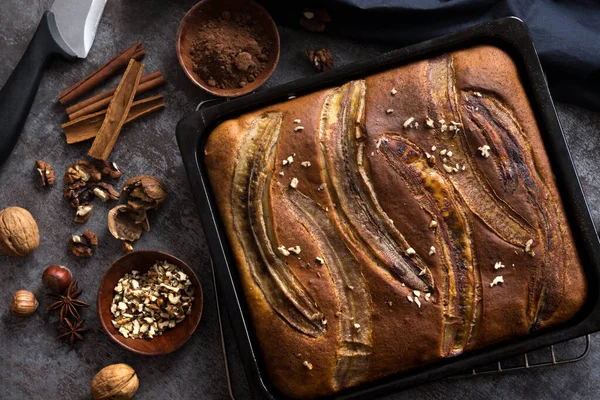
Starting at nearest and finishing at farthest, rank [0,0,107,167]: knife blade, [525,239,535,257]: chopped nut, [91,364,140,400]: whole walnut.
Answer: [525,239,535,257]: chopped nut → [91,364,140,400]: whole walnut → [0,0,107,167]: knife blade

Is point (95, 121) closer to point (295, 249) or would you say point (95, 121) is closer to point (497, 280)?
point (295, 249)

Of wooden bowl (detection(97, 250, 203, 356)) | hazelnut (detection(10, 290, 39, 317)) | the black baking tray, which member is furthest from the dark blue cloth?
hazelnut (detection(10, 290, 39, 317))

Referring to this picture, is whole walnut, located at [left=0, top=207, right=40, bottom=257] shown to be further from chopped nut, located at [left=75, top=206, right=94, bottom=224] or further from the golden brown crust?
the golden brown crust

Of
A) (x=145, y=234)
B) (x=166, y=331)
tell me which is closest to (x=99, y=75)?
(x=145, y=234)

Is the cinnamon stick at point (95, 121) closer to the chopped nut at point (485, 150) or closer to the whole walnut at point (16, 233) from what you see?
the whole walnut at point (16, 233)

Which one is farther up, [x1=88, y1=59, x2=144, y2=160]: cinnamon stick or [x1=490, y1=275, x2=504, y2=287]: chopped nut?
[x1=88, y1=59, x2=144, y2=160]: cinnamon stick

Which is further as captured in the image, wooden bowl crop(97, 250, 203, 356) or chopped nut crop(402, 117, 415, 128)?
wooden bowl crop(97, 250, 203, 356)

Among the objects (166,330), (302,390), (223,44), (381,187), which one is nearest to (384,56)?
(381,187)
